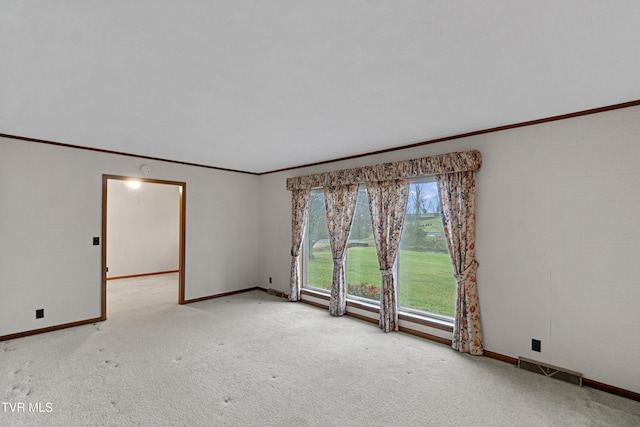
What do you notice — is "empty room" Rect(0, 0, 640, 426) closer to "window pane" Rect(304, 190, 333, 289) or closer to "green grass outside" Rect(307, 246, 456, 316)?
"green grass outside" Rect(307, 246, 456, 316)

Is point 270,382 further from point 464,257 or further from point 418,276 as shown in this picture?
point 464,257

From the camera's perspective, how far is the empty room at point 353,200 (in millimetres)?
1610

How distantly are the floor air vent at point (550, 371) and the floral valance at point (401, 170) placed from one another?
6.50 ft

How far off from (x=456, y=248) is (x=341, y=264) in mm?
1753

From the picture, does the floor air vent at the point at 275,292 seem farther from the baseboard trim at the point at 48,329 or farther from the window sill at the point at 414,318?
the baseboard trim at the point at 48,329

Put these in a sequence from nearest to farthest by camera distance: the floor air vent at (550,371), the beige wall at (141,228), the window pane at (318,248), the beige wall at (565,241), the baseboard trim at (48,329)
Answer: the beige wall at (565,241)
the floor air vent at (550,371)
the baseboard trim at (48,329)
the window pane at (318,248)
the beige wall at (141,228)

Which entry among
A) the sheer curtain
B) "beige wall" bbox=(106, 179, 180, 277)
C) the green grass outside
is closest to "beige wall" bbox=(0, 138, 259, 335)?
the green grass outside

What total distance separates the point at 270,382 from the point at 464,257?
2372 mm

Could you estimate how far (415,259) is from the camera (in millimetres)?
3918

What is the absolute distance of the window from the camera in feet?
12.1

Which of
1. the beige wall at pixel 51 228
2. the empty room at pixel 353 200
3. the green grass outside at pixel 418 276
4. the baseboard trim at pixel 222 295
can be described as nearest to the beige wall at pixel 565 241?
the empty room at pixel 353 200

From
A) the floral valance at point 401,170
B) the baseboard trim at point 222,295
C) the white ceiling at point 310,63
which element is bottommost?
the baseboard trim at point 222,295

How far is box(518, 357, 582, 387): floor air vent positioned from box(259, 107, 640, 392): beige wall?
0.05m

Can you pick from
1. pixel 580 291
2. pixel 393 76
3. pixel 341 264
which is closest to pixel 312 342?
pixel 341 264
